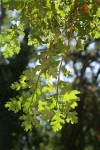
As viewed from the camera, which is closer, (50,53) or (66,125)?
(50,53)

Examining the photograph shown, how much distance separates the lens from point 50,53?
2324mm

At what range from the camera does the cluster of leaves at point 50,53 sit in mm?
2268

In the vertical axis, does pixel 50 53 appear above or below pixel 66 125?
below

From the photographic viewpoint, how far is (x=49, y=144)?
20.3 metres

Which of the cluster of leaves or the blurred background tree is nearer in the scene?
the cluster of leaves

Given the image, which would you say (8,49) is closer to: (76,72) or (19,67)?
(19,67)

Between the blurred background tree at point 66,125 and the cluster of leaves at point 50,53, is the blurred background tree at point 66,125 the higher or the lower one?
the higher one

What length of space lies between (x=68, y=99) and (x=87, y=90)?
16917 mm

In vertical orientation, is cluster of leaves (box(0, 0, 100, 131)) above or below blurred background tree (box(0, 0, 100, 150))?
below

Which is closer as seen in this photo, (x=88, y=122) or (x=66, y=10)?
(x=66, y=10)

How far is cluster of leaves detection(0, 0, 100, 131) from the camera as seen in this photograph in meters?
2.27

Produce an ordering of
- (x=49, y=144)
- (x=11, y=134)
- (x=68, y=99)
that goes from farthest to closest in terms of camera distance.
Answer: (x=49, y=144) → (x=11, y=134) → (x=68, y=99)

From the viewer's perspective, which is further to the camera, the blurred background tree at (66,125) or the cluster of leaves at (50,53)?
the blurred background tree at (66,125)

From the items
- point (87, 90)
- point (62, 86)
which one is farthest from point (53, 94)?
point (87, 90)
